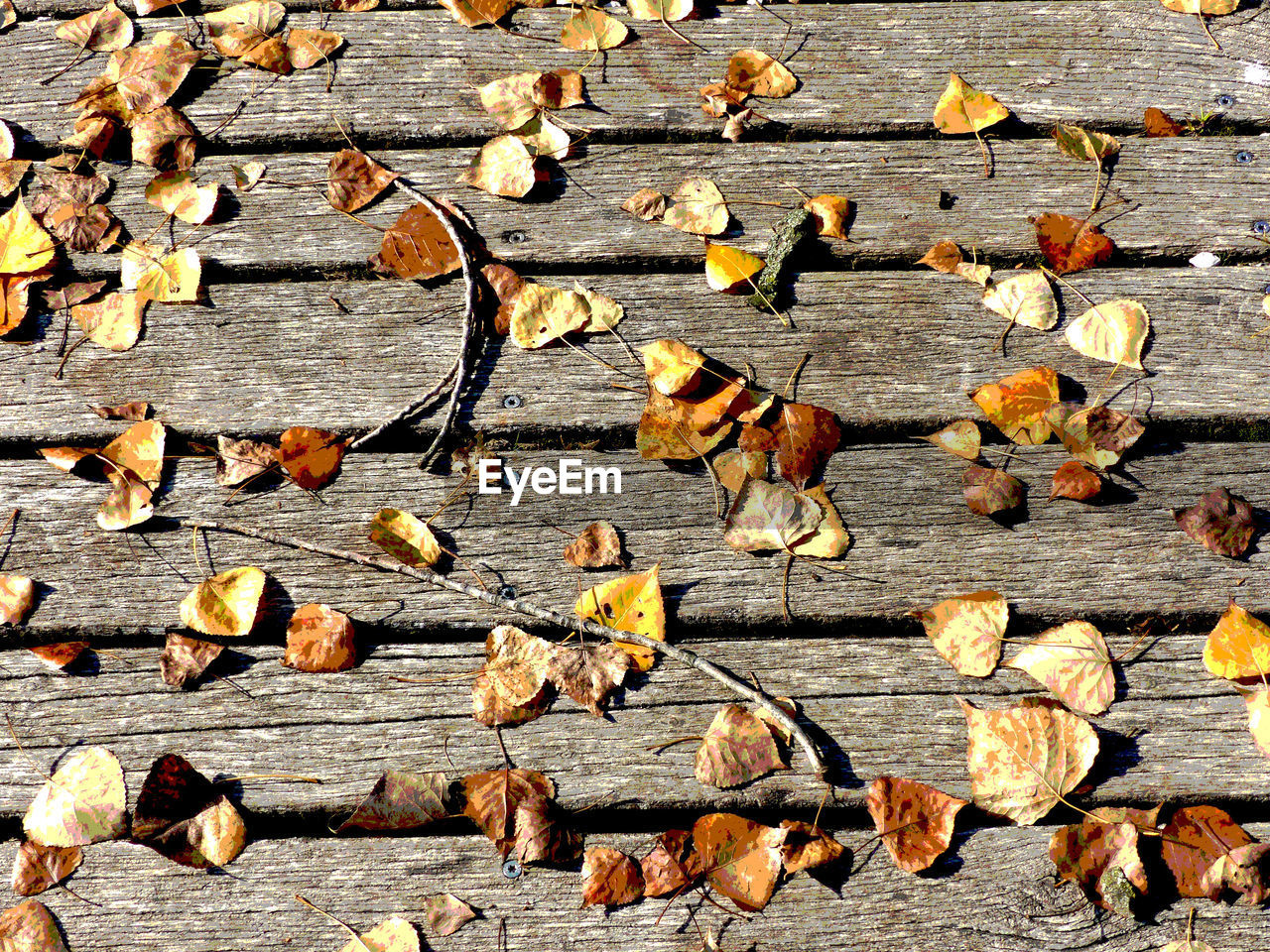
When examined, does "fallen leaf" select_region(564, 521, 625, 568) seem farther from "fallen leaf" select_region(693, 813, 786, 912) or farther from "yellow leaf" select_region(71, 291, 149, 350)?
"yellow leaf" select_region(71, 291, 149, 350)

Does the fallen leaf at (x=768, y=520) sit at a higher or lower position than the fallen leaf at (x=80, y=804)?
higher

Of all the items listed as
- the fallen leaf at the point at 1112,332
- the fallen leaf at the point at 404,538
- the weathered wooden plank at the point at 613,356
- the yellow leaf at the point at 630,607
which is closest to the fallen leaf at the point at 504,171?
the weathered wooden plank at the point at 613,356

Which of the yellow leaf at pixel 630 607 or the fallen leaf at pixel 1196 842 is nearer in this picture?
the fallen leaf at pixel 1196 842

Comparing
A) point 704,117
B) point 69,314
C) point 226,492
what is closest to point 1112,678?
point 704,117

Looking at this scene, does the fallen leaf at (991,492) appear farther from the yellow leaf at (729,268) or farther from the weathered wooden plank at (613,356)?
the yellow leaf at (729,268)

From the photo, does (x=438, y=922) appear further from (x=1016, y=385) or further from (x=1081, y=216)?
(x=1081, y=216)

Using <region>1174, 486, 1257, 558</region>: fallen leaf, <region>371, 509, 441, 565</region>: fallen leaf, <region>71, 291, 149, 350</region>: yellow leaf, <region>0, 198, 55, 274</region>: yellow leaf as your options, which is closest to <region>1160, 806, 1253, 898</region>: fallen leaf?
<region>1174, 486, 1257, 558</region>: fallen leaf
